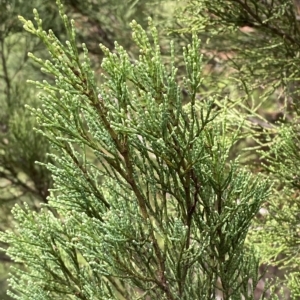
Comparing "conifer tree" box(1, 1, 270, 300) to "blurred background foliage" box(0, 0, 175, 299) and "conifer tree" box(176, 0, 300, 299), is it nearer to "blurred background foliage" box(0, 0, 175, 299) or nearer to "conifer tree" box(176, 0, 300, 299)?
"conifer tree" box(176, 0, 300, 299)

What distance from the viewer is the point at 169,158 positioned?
1.26 m

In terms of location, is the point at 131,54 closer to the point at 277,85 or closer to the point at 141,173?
the point at 277,85

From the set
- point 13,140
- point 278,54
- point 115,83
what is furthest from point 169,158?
point 13,140

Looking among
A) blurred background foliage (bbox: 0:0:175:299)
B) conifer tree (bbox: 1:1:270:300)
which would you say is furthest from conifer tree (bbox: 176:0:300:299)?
blurred background foliage (bbox: 0:0:175:299)

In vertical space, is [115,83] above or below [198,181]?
above

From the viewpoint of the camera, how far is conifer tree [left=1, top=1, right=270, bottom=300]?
1.19 m

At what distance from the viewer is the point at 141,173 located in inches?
53.2

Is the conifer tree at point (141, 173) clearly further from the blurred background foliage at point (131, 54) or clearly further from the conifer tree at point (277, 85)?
the blurred background foliage at point (131, 54)

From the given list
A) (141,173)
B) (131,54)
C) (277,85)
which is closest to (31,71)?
(131,54)

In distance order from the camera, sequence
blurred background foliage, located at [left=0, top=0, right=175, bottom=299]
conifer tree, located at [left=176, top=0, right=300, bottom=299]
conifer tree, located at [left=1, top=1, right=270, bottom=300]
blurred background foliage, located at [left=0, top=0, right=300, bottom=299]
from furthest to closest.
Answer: blurred background foliage, located at [left=0, top=0, right=175, bottom=299], blurred background foliage, located at [left=0, top=0, right=300, bottom=299], conifer tree, located at [left=176, top=0, right=300, bottom=299], conifer tree, located at [left=1, top=1, right=270, bottom=300]

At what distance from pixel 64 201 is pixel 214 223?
0.44 metres

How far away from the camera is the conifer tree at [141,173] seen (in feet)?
3.90

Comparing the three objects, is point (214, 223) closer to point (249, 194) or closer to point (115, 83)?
point (249, 194)

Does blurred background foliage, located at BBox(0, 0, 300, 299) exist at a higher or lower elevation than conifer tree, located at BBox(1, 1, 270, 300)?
higher
